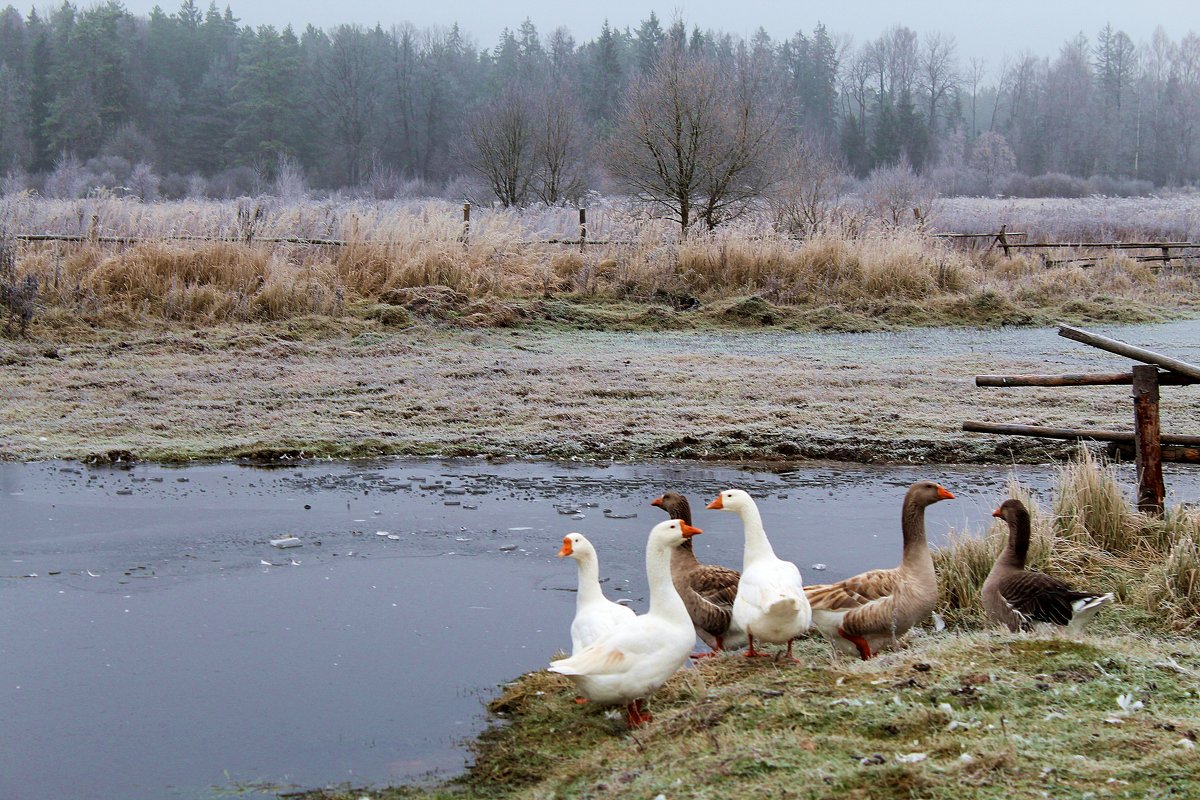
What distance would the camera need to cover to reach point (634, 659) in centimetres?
475

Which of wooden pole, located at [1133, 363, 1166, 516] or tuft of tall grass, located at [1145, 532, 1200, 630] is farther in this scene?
wooden pole, located at [1133, 363, 1166, 516]

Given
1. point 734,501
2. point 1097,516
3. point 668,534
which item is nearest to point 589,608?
point 668,534

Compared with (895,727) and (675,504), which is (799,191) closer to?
(675,504)

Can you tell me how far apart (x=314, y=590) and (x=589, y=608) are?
221cm

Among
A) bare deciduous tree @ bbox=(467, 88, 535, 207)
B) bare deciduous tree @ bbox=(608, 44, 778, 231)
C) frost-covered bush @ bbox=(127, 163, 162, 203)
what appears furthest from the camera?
frost-covered bush @ bbox=(127, 163, 162, 203)

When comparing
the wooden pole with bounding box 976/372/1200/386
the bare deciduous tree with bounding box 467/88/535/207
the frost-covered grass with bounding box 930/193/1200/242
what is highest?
the bare deciduous tree with bounding box 467/88/535/207

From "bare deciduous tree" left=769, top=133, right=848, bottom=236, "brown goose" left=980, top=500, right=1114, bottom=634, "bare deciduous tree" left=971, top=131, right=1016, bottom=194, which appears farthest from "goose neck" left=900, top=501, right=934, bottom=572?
"bare deciduous tree" left=971, top=131, right=1016, bottom=194

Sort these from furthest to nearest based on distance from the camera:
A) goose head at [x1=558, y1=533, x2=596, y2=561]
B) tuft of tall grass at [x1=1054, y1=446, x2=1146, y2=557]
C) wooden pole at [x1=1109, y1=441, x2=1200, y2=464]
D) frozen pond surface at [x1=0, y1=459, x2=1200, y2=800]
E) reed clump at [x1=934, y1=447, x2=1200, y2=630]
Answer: wooden pole at [x1=1109, y1=441, x2=1200, y2=464]
tuft of tall grass at [x1=1054, y1=446, x2=1146, y2=557]
reed clump at [x1=934, y1=447, x2=1200, y2=630]
goose head at [x1=558, y1=533, x2=596, y2=561]
frozen pond surface at [x1=0, y1=459, x2=1200, y2=800]

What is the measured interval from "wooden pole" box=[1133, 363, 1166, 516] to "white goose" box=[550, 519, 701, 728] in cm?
391

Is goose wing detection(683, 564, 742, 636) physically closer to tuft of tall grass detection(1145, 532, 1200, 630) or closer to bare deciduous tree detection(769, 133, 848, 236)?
tuft of tall grass detection(1145, 532, 1200, 630)

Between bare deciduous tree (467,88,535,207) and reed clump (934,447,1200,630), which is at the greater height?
bare deciduous tree (467,88,535,207)

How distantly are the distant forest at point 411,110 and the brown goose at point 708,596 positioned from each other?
4235 cm

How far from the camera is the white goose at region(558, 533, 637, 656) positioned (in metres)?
5.01

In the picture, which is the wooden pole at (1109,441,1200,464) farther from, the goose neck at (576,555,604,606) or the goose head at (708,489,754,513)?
the goose neck at (576,555,604,606)
